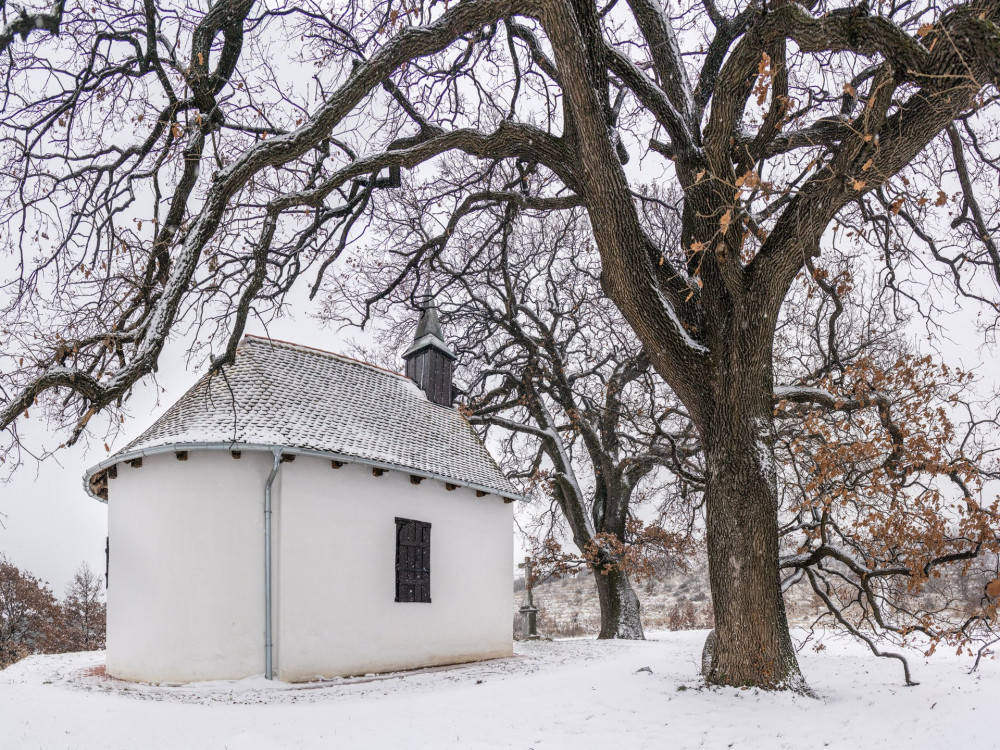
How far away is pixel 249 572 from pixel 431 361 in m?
7.71

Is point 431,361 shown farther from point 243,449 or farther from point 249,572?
point 249,572

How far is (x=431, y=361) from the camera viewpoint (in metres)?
17.3

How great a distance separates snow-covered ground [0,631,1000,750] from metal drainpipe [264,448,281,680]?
39 cm

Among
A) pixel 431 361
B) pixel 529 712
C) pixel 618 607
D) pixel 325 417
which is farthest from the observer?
pixel 618 607

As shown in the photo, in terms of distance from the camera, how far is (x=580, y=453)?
2020cm

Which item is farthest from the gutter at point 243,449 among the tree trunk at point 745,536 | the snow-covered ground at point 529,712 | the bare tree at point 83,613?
the bare tree at point 83,613

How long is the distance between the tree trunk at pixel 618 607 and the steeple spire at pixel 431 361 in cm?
594

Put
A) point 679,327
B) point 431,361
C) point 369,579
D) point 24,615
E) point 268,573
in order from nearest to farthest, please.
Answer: point 679,327, point 268,573, point 369,579, point 431,361, point 24,615

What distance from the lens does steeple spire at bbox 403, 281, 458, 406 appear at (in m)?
17.3

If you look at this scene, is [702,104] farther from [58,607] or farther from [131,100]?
[58,607]

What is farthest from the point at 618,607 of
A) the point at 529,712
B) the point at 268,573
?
the point at 529,712

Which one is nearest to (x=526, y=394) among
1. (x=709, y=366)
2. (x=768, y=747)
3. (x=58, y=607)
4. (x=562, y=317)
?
(x=562, y=317)

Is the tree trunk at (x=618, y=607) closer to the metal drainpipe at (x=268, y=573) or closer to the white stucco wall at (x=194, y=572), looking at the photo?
the metal drainpipe at (x=268, y=573)

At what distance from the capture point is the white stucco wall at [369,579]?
10930 millimetres
